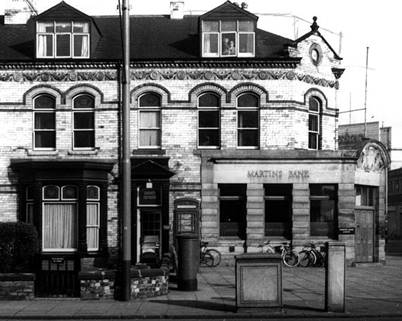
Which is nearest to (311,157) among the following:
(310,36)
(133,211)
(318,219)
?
(318,219)

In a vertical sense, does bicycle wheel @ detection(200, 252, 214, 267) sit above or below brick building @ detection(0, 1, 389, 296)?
below

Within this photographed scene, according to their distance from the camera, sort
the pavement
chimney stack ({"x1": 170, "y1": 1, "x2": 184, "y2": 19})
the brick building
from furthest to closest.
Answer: chimney stack ({"x1": 170, "y1": 1, "x2": 184, "y2": 19}) < the brick building < the pavement

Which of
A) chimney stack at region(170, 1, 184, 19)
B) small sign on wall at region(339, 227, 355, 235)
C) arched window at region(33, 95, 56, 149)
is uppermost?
chimney stack at region(170, 1, 184, 19)

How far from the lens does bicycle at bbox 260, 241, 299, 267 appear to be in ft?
85.2

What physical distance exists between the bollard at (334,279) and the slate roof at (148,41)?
1330 cm

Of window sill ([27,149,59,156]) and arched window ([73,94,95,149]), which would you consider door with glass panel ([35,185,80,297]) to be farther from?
arched window ([73,94,95,149])

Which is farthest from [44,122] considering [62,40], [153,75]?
[153,75]

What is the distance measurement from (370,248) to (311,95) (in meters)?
6.88

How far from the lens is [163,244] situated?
2614cm

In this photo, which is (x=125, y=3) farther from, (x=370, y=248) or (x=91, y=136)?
(x=370, y=248)

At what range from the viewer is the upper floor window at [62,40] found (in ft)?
87.1

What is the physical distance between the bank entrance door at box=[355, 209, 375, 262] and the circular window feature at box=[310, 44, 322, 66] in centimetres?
633

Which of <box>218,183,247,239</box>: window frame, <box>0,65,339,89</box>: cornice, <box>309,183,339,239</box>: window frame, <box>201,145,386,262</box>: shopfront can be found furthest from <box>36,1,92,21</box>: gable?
<box>309,183,339,239</box>: window frame

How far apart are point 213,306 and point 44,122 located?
1399 cm
